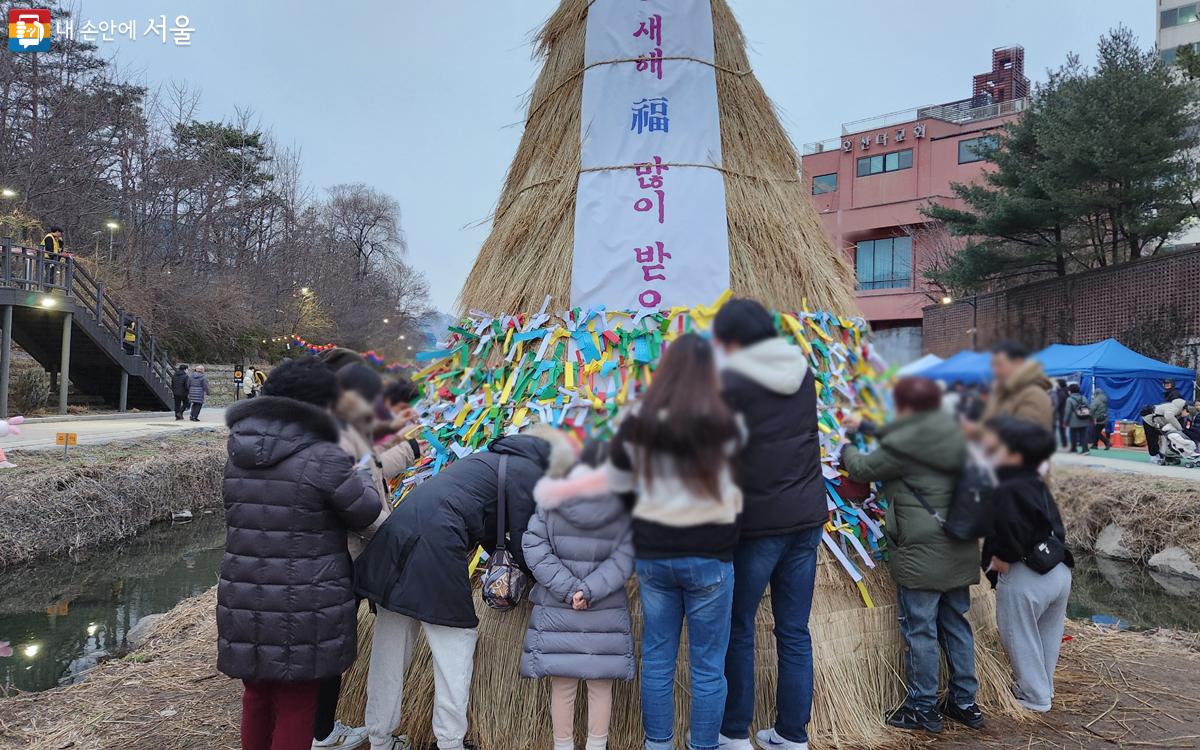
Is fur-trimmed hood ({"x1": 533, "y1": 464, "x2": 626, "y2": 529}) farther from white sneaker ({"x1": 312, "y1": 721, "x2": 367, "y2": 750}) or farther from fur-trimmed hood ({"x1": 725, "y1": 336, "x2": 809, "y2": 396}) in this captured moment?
white sneaker ({"x1": 312, "y1": 721, "x2": 367, "y2": 750})

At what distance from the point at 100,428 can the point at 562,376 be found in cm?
1352

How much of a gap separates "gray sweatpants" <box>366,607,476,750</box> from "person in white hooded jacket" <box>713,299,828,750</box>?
103 cm

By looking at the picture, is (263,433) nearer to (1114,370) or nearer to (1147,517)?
(1114,370)

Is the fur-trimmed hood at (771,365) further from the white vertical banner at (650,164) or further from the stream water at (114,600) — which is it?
the stream water at (114,600)

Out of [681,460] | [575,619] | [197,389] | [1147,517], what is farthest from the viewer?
[197,389]

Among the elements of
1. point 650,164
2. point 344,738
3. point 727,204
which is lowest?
point 344,738

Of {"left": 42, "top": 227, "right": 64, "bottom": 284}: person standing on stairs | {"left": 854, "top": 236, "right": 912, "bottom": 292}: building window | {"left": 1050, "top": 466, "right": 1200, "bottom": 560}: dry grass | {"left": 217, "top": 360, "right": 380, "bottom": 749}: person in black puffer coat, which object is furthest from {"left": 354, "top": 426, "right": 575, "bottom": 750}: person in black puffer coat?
{"left": 42, "top": 227, "right": 64, "bottom": 284}: person standing on stairs

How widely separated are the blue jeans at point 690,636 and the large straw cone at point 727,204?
62.6 inches

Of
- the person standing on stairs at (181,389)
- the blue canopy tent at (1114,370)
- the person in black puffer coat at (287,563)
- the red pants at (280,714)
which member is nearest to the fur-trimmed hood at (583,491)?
the blue canopy tent at (1114,370)

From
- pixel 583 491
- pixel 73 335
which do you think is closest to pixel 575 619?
pixel 583 491

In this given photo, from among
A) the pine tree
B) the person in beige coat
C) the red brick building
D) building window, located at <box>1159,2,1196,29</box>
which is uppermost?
building window, located at <box>1159,2,1196,29</box>

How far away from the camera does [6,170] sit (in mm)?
19266

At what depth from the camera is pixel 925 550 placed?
2402 mm

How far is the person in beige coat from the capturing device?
1106 millimetres
